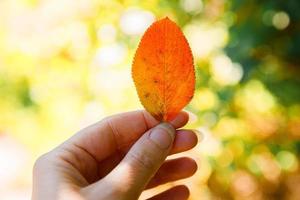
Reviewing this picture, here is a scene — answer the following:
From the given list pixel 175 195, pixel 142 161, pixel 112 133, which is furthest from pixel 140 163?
pixel 175 195

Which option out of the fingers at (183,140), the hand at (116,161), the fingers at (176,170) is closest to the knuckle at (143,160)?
the hand at (116,161)

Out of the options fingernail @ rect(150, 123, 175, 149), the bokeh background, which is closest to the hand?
Result: fingernail @ rect(150, 123, 175, 149)

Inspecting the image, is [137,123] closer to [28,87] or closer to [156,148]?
[156,148]

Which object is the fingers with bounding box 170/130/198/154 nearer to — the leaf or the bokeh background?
the leaf

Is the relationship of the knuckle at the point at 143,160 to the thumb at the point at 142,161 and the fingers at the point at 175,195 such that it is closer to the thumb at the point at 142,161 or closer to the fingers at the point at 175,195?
the thumb at the point at 142,161

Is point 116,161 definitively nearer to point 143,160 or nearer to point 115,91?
point 143,160

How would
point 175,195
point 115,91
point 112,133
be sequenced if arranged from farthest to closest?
point 115,91
point 175,195
point 112,133

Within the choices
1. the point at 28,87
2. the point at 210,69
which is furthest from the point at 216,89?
the point at 28,87
